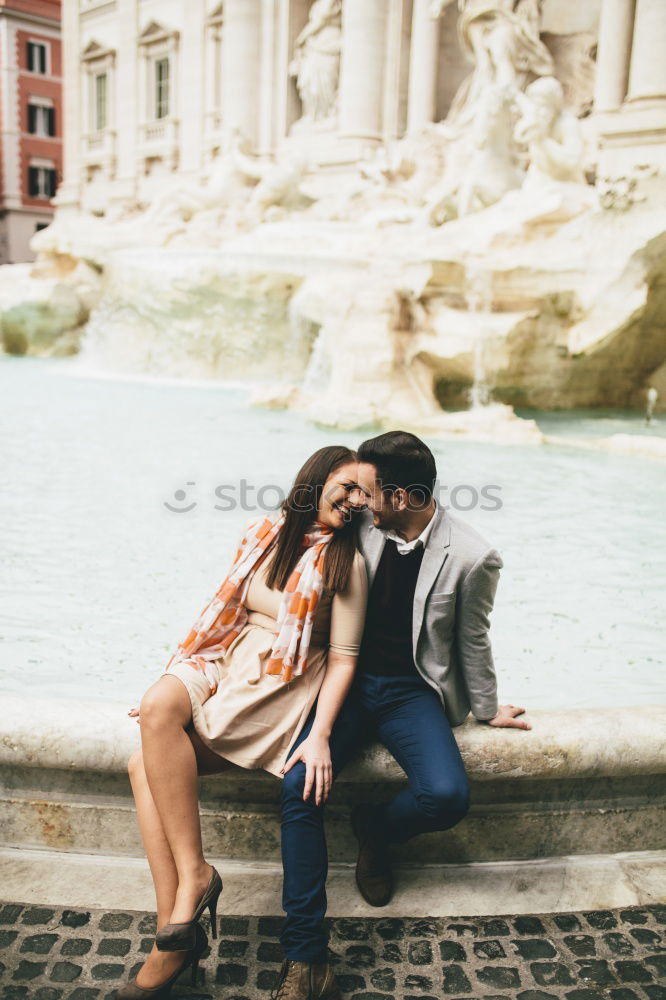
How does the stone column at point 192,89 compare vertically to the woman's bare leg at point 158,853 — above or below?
above

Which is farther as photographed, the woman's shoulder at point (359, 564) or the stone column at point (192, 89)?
the stone column at point (192, 89)

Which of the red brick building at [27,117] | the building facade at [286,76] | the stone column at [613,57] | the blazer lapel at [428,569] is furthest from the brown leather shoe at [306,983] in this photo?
the red brick building at [27,117]

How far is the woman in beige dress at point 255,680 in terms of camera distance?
189cm

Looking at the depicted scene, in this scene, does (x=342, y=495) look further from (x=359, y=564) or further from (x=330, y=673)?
(x=330, y=673)

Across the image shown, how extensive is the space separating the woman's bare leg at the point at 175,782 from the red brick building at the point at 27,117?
36.4 m

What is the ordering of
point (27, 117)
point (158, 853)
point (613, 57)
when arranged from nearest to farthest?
point (158, 853) → point (613, 57) → point (27, 117)

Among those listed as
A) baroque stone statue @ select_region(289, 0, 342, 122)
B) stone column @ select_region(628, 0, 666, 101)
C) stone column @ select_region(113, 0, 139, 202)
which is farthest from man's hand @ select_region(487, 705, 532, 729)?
stone column @ select_region(113, 0, 139, 202)

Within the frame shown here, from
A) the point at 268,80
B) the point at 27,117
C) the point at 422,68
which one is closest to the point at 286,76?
the point at 268,80

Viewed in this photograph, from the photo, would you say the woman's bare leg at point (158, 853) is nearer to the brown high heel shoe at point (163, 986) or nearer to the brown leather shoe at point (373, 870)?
the brown high heel shoe at point (163, 986)

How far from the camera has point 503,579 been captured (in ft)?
14.0

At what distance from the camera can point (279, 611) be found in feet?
6.92

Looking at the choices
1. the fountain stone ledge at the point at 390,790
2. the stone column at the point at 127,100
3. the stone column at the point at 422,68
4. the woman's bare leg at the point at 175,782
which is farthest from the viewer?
the stone column at the point at 127,100

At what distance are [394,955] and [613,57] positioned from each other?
1543cm

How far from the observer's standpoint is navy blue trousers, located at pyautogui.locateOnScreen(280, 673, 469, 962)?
1.82m
